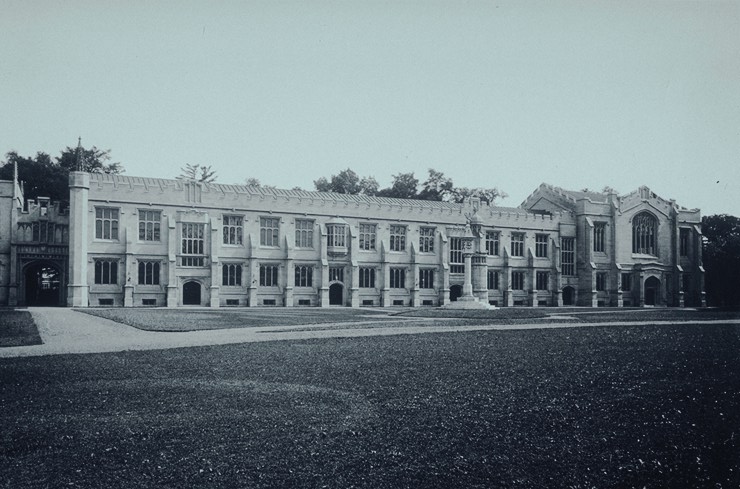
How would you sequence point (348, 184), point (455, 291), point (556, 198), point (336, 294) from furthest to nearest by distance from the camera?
point (348, 184)
point (556, 198)
point (455, 291)
point (336, 294)

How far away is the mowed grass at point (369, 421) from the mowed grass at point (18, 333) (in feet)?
11.2

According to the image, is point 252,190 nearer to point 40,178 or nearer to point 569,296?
point 40,178

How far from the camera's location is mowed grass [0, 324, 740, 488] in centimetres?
649

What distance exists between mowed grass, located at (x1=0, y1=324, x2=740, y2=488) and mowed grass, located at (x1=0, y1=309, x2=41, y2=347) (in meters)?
3.42

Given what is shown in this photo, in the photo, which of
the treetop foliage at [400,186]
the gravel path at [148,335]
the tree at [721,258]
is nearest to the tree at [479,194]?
the treetop foliage at [400,186]

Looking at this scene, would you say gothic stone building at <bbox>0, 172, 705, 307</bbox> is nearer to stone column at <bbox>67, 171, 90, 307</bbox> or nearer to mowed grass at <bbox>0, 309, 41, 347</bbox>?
stone column at <bbox>67, 171, 90, 307</bbox>

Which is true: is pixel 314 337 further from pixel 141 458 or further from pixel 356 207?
pixel 356 207

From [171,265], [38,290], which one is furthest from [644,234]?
[38,290]

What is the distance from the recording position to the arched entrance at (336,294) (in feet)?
161

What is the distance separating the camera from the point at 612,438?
7691 millimetres

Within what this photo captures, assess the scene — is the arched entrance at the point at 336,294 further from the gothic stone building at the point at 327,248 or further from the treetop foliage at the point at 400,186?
the treetop foliage at the point at 400,186

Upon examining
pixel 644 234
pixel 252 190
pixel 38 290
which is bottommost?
pixel 38 290

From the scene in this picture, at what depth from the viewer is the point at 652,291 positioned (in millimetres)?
58562

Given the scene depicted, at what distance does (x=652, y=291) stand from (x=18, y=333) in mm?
53904
